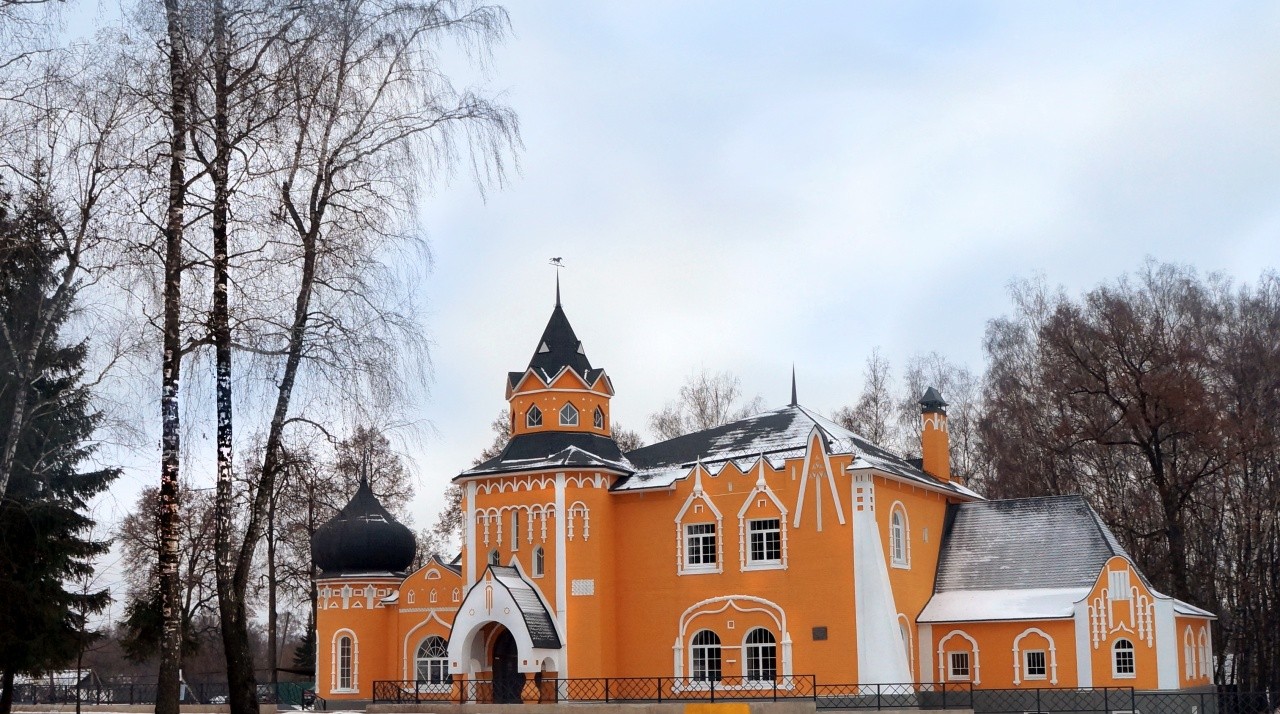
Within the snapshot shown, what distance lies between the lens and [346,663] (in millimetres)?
36875

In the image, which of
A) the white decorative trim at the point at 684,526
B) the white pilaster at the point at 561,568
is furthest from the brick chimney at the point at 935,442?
the white pilaster at the point at 561,568

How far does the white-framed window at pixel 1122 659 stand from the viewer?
3023cm

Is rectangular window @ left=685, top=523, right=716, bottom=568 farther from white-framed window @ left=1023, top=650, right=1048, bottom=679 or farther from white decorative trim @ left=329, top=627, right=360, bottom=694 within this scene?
white decorative trim @ left=329, top=627, right=360, bottom=694

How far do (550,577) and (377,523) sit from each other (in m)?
6.74

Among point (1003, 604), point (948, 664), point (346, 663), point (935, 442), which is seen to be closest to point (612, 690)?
point (948, 664)

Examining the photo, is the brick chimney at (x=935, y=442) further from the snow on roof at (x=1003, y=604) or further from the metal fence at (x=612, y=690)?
the metal fence at (x=612, y=690)

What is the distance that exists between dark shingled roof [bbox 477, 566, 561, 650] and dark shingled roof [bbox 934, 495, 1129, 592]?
10.0 m

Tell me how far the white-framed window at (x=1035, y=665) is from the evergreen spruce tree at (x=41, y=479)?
800 inches

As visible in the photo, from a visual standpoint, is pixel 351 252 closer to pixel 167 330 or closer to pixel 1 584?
pixel 167 330

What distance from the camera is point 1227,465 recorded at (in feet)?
124

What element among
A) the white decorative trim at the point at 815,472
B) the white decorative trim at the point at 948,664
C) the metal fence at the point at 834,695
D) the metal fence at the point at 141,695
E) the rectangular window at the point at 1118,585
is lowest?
the metal fence at the point at 141,695

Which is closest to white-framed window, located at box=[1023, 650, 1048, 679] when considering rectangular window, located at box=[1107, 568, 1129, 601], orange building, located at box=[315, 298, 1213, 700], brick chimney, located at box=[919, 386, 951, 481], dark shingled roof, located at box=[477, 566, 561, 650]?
orange building, located at box=[315, 298, 1213, 700]

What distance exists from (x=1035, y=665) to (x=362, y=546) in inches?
709

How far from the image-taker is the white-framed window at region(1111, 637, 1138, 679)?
3023cm
